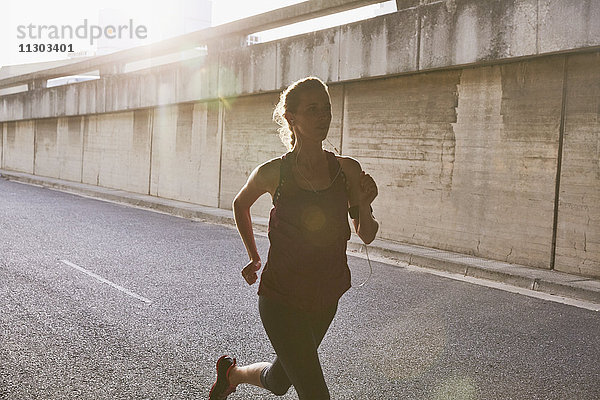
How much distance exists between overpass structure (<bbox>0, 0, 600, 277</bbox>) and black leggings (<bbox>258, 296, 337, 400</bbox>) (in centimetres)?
673

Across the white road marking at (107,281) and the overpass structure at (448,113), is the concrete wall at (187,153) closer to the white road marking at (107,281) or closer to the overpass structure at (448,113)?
the overpass structure at (448,113)

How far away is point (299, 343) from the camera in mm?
2818

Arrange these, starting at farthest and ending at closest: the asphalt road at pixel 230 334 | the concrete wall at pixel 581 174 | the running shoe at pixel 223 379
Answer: the concrete wall at pixel 581 174 < the asphalt road at pixel 230 334 < the running shoe at pixel 223 379

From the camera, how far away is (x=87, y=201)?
18.8 meters

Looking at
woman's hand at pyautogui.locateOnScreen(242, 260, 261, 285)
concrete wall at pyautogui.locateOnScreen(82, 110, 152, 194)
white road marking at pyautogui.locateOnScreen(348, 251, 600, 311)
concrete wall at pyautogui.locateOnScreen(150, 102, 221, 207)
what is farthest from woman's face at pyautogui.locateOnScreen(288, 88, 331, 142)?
concrete wall at pyautogui.locateOnScreen(82, 110, 152, 194)

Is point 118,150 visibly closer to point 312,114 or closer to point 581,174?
point 581,174

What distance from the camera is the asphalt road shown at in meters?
4.35

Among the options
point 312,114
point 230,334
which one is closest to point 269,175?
point 312,114

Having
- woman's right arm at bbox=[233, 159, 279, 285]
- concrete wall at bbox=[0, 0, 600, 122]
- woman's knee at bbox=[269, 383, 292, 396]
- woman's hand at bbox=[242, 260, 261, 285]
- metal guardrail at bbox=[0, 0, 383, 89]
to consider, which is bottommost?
woman's knee at bbox=[269, 383, 292, 396]

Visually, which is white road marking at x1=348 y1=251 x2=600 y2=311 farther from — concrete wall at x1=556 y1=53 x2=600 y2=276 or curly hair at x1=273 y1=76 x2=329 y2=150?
curly hair at x1=273 y1=76 x2=329 y2=150

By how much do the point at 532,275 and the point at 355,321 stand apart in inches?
129

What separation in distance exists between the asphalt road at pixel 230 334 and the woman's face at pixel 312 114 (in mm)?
1993

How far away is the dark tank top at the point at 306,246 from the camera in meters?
2.83

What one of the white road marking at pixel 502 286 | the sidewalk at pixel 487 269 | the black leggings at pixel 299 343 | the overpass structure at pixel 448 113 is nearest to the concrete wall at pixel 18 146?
the overpass structure at pixel 448 113
